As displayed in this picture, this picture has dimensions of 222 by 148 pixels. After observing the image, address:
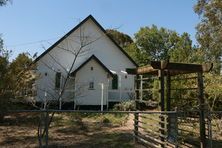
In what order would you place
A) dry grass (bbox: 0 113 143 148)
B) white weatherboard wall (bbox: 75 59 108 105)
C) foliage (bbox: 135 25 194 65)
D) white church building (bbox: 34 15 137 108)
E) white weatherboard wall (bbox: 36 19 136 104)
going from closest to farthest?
1. dry grass (bbox: 0 113 143 148)
2. white church building (bbox: 34 15 137 108)
3. white weatherboard wall (bbox: 75 59 108 105)
4. white weatherboard wall (bbox: 36 19 136 104)
5. foliage (bbox: 135 25 194 65)

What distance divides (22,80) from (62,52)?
11.9 m

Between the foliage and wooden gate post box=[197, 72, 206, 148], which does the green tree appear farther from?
the foliage

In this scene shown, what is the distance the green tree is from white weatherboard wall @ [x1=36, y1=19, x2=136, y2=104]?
22.7ft

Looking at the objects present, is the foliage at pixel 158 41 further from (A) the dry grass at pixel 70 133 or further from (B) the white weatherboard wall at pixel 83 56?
(A) the dry grass at pixel 70 133

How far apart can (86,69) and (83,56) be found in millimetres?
1930

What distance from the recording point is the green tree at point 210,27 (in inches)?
1121

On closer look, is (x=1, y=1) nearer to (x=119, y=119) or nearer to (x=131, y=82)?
(x=119, y=119)

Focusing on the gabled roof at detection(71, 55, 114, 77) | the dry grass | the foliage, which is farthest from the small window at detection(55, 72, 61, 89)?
the foliage

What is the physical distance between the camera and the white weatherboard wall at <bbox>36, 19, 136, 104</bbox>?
88.8 ft

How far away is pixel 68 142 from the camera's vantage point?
1156cm

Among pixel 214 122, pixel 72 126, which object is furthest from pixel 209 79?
pixel 72 126

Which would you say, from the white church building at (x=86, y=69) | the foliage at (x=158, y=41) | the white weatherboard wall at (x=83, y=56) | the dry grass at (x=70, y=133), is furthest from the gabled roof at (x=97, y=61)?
the foliage at (x=158, y=41)

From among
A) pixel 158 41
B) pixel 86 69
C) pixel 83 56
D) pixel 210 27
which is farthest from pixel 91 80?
pixel 158 41

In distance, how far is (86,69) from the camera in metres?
27.1
